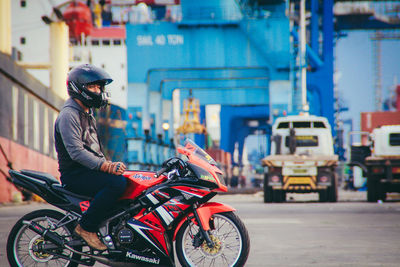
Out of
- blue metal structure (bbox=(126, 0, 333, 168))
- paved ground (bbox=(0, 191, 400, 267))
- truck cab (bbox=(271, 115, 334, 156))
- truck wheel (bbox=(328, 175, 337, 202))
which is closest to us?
paved ground (bbox=(0, 191, 400, 267))

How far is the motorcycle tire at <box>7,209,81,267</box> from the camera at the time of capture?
6035mm

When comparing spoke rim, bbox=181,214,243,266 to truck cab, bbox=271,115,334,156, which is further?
truck cab, bbox=271,115,334,156

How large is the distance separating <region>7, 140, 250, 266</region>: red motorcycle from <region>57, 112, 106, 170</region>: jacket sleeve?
319 mm

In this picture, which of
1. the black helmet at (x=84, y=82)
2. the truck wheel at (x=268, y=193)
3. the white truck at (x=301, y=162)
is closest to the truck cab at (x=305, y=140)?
the white truck at (x=301, y=162)

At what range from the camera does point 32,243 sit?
6070 millimetres

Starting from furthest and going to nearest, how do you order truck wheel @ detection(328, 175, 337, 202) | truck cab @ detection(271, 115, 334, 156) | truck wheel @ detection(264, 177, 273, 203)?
truck cab @ detection(271, 115, 334, 156) → truck wheel @ detection(264, 177, 273, 203) → truck wheel @ detection(328, 175, 337, 202)

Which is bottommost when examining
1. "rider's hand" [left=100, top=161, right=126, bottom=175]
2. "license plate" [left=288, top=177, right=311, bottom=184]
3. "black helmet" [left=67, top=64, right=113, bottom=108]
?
"license plate" [left=288, top=177, right=311, bottom=184]

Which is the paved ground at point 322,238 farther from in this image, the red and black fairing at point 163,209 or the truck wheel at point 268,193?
the truck wheel at point 268,193

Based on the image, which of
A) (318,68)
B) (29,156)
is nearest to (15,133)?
(29,156)

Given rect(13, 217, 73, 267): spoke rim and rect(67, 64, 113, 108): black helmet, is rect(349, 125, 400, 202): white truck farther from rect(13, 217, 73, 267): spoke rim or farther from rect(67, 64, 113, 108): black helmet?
rect(13, 217, 73, 267): spoke rim

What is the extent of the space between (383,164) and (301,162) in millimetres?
2430

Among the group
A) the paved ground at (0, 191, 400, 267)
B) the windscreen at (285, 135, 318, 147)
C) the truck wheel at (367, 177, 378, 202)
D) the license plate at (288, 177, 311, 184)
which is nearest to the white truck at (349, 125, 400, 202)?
the truck wheel at (367, 177, 378, 202)

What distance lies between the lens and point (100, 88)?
6.23 metres

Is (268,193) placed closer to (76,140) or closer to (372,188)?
(372,188)
